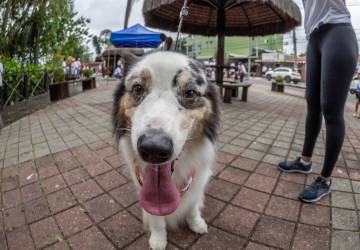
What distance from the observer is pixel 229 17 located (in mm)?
7457

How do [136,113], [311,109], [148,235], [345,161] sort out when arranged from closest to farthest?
[136,113] → [148,235] → [311,109] → [345,161]

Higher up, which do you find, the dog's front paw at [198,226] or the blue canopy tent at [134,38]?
the blue canopy tent at [134,38]

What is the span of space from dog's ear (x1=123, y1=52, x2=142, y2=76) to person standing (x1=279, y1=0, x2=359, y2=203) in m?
1.64

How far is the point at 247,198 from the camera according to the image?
221 cm

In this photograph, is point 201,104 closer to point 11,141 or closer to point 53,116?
point 11,141

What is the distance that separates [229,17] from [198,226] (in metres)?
7.27

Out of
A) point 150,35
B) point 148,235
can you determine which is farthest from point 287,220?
point 150,35

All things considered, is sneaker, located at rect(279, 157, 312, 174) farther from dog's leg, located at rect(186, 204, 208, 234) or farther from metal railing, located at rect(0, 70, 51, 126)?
metal railing, located at rect(0, 70, 51, 126)

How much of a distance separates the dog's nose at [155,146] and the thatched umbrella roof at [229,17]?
16.6 feet

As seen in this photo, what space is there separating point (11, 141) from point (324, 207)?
15.2ft

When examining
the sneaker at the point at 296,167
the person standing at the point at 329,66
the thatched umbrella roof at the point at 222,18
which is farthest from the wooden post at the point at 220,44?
the person standing at the point at 329,66

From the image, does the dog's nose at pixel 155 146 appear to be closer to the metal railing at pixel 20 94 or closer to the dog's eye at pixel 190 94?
the dog's eye at pixel 190 94

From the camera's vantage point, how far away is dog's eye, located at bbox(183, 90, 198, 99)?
151cm

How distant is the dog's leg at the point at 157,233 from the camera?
1.63 meters
